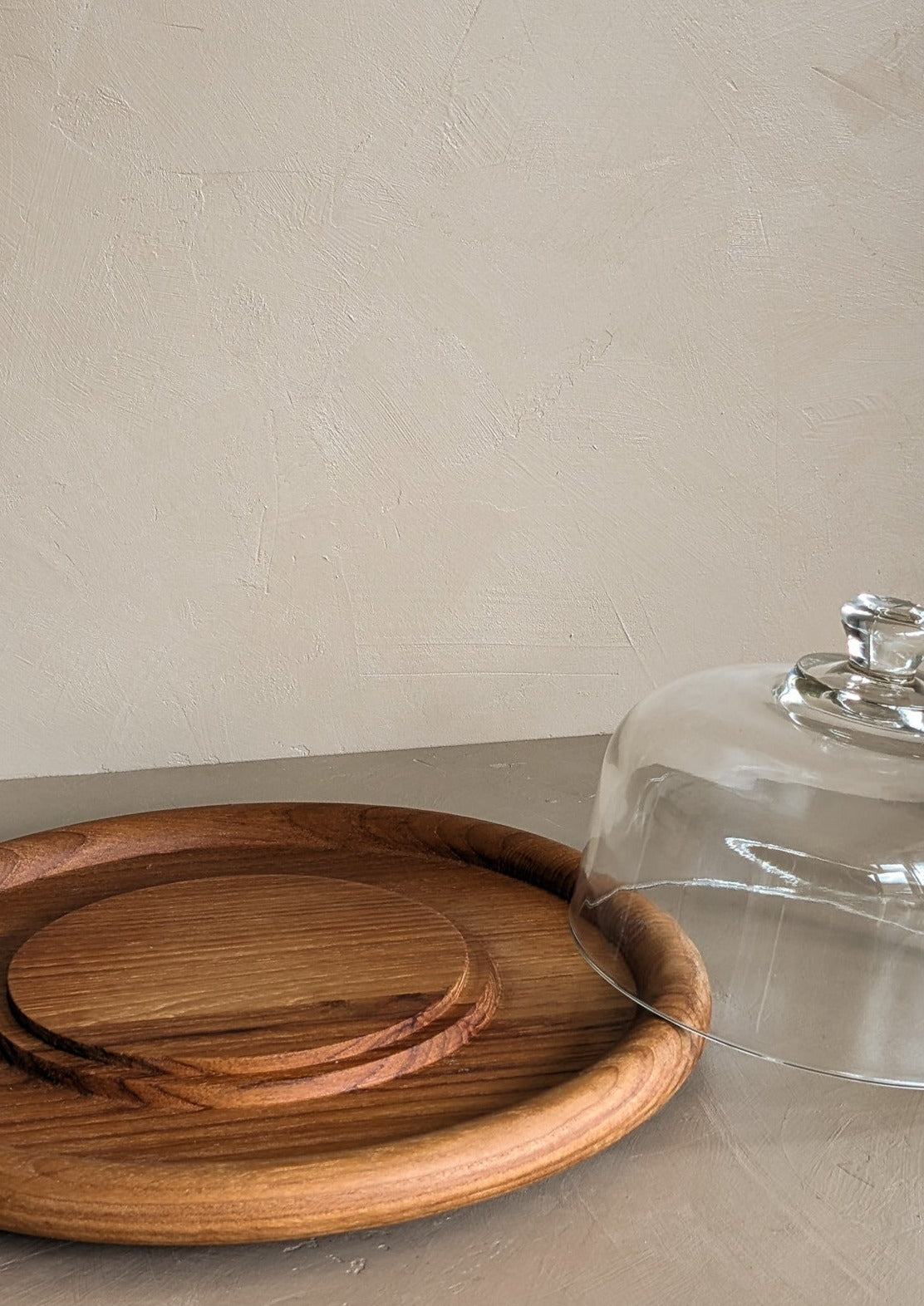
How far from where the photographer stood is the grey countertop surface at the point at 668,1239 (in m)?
0.41

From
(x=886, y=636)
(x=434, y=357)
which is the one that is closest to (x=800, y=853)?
(x=886, y=636)

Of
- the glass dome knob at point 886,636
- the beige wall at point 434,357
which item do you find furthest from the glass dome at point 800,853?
the beige wall at point 434,357

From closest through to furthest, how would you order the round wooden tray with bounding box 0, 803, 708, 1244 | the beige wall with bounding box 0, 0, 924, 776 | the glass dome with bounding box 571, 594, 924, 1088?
the round wooden tray with bounding box 0, 803, 708, 1244
the glass dome with bounding box 571, 594, 924, 1088
the beige wall with bounding box 0, 0, 924, 776

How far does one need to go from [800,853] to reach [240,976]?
0.25m

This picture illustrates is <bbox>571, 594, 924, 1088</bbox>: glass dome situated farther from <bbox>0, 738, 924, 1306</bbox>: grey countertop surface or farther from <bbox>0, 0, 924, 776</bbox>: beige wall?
<bbox>0, 0, 924, 776</bbox>: beige wall

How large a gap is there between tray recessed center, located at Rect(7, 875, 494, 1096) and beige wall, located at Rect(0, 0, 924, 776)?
1.14 feet

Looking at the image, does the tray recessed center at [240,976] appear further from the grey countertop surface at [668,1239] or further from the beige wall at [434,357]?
the beige wall at [434,357]

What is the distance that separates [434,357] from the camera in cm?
97

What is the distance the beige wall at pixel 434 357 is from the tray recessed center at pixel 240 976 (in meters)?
0.35

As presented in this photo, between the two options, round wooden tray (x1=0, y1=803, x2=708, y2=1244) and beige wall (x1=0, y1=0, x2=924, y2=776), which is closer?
round wooden tray (x1=0, y1=803, x2=708, y2=1244)

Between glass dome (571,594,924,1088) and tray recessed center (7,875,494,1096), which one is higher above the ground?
glass dome (571,594,924,1088)

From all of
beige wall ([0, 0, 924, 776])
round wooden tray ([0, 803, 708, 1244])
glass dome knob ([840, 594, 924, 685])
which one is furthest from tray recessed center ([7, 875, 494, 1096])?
beige wall ([0, 0, 924, 776])

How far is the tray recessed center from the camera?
0.49 meters

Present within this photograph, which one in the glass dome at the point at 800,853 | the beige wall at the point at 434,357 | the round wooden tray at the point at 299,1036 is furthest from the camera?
the beige wall at the point at 434,357
